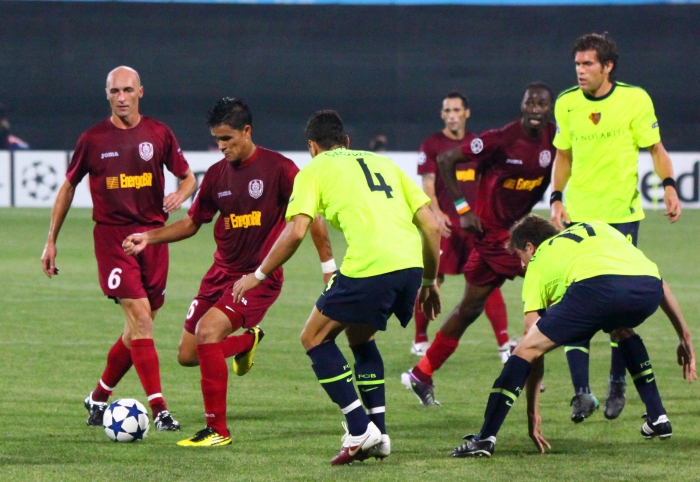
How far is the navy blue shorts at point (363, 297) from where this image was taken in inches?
207

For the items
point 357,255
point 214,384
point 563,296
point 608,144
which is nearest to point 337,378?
point 357,255

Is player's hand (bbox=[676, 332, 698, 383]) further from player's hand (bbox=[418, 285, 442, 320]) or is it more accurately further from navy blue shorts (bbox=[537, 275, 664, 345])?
player's hand (bbox=[418, 285, 442, 320])

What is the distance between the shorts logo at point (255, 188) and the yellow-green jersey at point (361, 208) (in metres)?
0.82

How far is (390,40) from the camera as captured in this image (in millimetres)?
25344

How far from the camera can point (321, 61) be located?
993 inches

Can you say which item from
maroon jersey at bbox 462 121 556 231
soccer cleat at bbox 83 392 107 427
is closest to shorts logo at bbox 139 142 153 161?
soccer cleat at bbox 83 392 107 427

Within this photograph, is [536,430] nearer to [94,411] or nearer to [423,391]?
[423,391]

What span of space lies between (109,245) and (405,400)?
2133 millimetres

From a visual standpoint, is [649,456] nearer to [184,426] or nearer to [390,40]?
[184,426]

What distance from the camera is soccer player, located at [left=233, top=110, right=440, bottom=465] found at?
524 cm

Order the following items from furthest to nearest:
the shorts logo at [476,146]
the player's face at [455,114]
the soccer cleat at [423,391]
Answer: the player's face at [455,114], the shorts logo at [476,146], the soccer cleat at [423,391]

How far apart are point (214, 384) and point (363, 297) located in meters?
1.10

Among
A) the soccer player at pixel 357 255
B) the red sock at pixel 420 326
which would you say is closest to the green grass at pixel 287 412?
the red sock at pixel 420 326

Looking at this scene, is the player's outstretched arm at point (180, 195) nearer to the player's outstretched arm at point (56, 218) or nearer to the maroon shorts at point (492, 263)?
the player's outstretched arm at point (56, 218)
